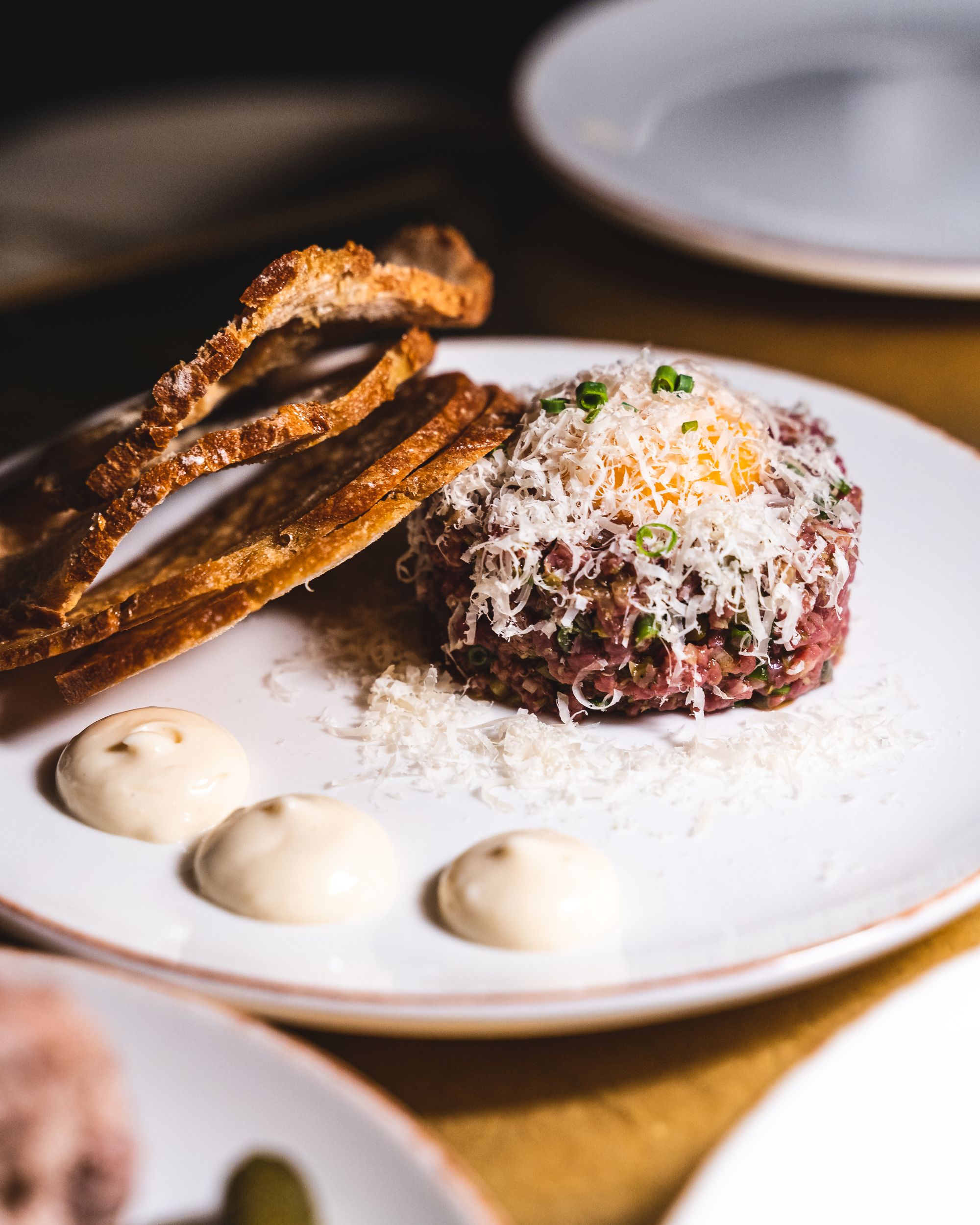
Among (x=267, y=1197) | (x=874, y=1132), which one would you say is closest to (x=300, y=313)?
(x=267, y=1197)

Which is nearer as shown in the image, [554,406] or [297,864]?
[297,864]

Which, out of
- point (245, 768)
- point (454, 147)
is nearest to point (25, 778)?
point (245, 768)

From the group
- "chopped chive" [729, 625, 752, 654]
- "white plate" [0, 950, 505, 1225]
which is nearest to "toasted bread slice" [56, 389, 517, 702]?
"chopped chive" [729, 625, 752, 654]

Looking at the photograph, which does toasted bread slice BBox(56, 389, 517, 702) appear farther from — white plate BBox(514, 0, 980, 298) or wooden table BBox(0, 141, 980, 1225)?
white plate BBox(514, 0, 980, 298)

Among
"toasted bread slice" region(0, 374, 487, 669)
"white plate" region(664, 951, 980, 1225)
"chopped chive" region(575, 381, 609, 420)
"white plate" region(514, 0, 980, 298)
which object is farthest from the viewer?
"white plate" region(514, 0, 980, 298)

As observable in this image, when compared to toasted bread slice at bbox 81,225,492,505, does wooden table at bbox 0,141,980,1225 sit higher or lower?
lower

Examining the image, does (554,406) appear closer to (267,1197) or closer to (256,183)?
(267,1197)

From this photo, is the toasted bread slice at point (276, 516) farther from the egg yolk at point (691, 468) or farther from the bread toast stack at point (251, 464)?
the egg yolk at point (691, 468)
